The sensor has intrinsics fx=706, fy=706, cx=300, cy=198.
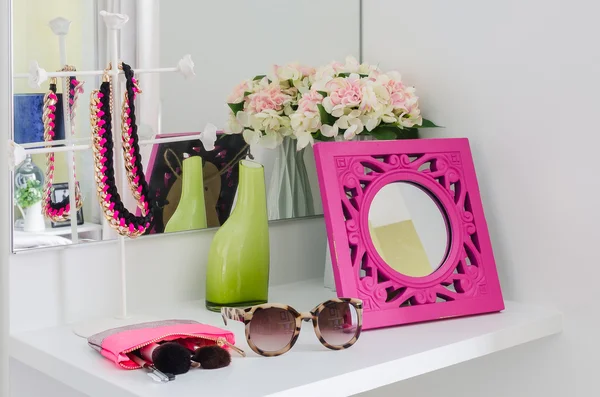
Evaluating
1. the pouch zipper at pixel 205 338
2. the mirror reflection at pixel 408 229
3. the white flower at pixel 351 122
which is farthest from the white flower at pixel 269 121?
the pouch zipper at pixel 205 338

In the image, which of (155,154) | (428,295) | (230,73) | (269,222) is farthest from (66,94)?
(428,295)

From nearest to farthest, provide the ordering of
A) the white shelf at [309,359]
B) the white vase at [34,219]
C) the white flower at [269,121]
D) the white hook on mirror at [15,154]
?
the white shelf at [309,359]
the white hook on mirror at [15,154]
the white vase at [34,219]
the white flower at [269,121]

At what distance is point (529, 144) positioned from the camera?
1163mm

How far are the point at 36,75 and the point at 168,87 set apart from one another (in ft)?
0.82

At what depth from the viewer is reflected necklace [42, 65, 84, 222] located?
1.02 m

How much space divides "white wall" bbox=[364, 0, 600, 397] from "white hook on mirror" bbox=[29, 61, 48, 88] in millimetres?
686

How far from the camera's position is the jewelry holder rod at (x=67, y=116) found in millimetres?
1019

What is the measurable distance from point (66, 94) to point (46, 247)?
0.23m

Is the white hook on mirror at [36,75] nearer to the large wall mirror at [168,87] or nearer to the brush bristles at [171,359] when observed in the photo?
the large wall mirror at [168,87]

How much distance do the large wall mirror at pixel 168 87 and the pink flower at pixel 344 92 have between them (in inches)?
6.7

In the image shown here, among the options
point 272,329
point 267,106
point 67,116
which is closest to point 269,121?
point 267,106

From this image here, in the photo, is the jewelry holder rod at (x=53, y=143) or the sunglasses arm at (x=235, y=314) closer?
the sunglasses arm at (x=235, y=314)

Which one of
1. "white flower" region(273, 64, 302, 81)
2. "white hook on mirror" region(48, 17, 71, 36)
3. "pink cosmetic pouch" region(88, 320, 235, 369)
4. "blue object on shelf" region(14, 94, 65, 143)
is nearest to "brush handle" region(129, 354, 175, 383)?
"pink cosmetic pouch" region(88, 320, 235, 369)

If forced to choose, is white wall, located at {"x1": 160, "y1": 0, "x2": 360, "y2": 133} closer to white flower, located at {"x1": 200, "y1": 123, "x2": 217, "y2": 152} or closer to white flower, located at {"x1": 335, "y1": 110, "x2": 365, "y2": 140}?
white flower, located at {"x1": 200, "y1": 123, "x2": 217, "y2": 152}
